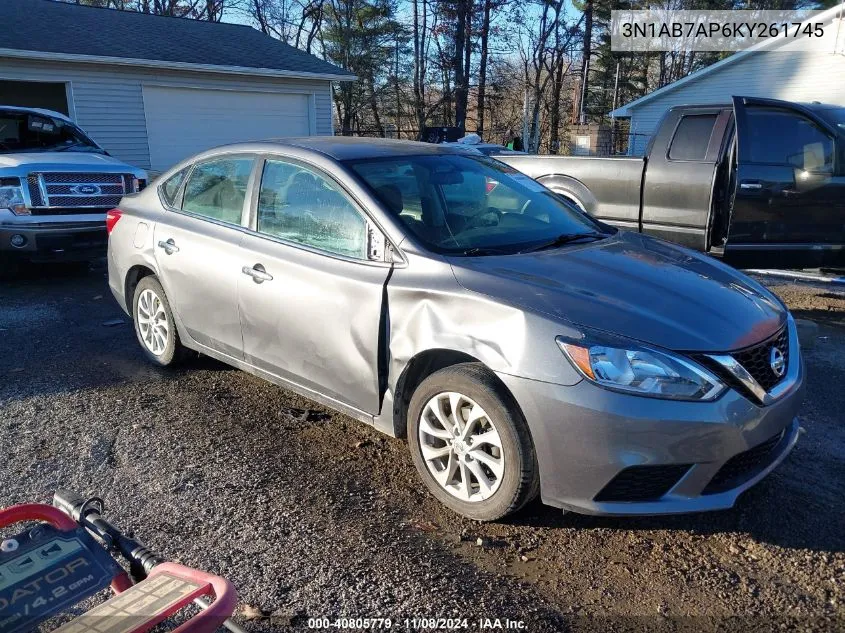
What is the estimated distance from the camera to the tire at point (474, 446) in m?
2.86

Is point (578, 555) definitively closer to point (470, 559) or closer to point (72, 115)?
point (470, 559)

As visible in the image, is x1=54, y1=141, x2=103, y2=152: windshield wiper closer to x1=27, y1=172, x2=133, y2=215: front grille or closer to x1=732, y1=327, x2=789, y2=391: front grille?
x1=27, y1=172, x2=133, y2=215: front grille

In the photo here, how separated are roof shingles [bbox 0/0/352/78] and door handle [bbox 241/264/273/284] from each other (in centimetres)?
1208

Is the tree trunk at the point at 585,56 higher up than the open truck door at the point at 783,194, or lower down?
higher up

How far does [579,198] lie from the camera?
298 inches

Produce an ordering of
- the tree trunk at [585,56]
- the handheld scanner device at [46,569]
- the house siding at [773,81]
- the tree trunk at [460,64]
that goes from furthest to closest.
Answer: the tree trunk at [585,56], the tree trunk at [460,64], the house siding at [773,81], the handheld scanner device at [46,569]

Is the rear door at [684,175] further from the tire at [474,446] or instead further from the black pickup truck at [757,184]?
the tire at [474,446]

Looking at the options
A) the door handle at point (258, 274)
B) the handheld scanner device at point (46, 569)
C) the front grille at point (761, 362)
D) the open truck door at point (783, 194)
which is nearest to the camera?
the handheld scanner device at point (46, 569)

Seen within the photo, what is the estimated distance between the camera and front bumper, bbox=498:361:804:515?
2637 mm

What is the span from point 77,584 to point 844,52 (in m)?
22.8

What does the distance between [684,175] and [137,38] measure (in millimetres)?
13948

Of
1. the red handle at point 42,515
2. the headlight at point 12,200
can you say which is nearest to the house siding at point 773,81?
the headlight at point 12,200

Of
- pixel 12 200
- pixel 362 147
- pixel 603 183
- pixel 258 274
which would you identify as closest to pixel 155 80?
pixel 12 200

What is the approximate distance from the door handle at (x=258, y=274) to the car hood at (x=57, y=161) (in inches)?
201
